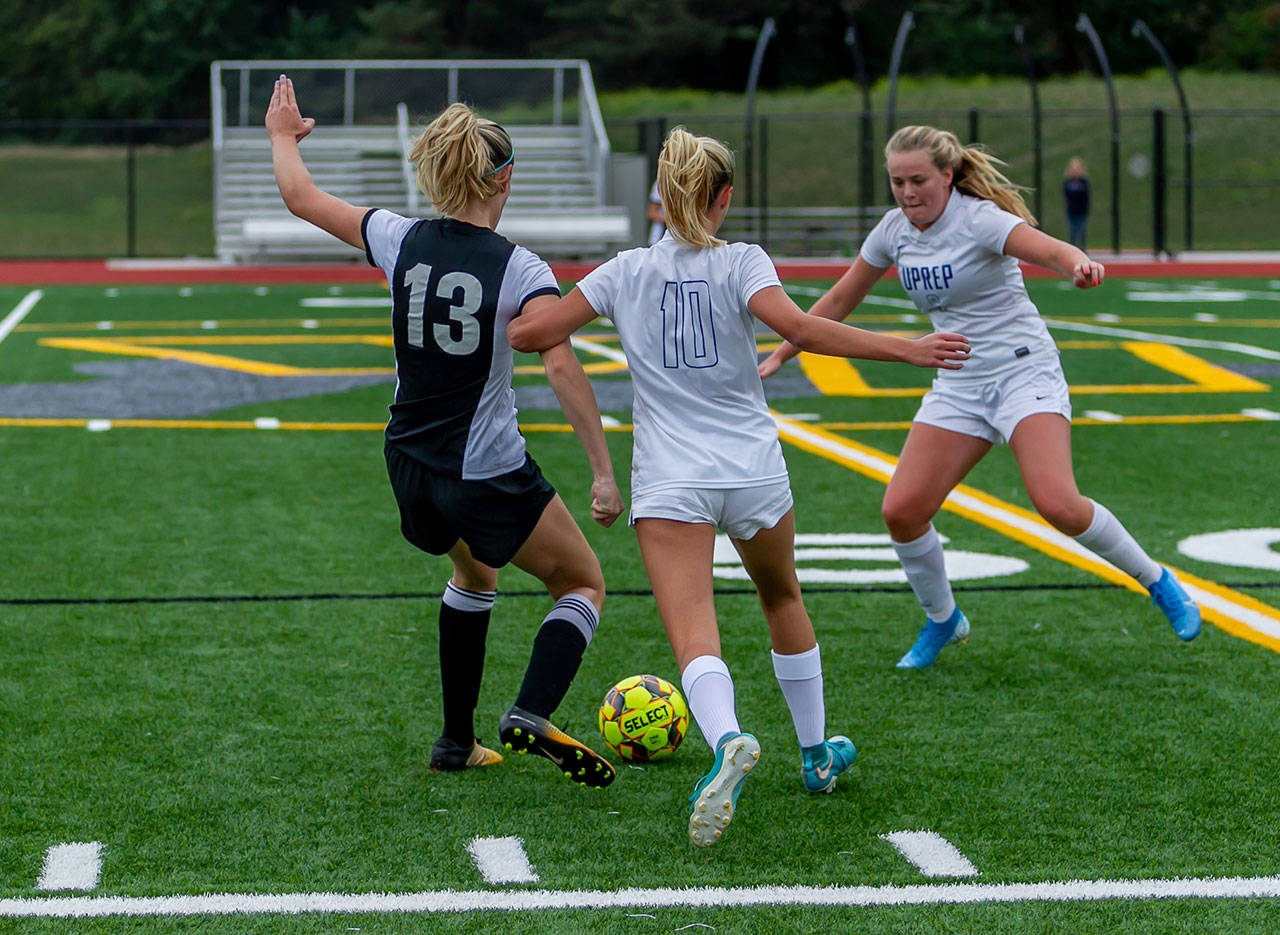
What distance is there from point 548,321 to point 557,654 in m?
0.96

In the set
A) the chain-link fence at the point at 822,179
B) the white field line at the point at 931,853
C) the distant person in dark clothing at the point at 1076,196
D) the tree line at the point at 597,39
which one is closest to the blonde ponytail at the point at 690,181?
the white field line at the point at 931,853

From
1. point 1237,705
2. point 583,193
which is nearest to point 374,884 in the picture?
point 1237,705

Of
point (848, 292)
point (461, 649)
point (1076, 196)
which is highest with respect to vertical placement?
point (1076, 196)

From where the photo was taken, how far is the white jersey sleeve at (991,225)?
18.7 ft

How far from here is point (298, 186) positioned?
4582 mm

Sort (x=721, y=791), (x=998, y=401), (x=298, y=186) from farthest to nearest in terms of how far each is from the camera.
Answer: (x=998, y=401) < (x=298, y=186) < (x=721, y=791)

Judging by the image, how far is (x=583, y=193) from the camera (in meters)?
32.1

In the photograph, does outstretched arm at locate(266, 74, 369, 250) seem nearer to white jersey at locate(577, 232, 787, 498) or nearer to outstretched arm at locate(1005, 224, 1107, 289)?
white jersey at locate(577, 232, 787, 498)

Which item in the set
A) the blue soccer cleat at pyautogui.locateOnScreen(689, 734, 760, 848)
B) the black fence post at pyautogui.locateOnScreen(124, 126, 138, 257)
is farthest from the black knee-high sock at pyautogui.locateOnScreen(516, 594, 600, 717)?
the black fence post at pyautogui.locateOnScreen(124, 126, 138, 257)

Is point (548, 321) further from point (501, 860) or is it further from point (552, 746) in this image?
point (501, 860)

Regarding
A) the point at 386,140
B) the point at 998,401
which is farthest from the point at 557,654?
the point at 386,140

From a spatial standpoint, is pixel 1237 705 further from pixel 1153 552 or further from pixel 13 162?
pixel 13 162

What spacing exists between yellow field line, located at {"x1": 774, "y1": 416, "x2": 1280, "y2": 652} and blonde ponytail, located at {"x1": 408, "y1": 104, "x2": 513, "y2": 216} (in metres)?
3.46

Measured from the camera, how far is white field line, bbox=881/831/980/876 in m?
4.00
